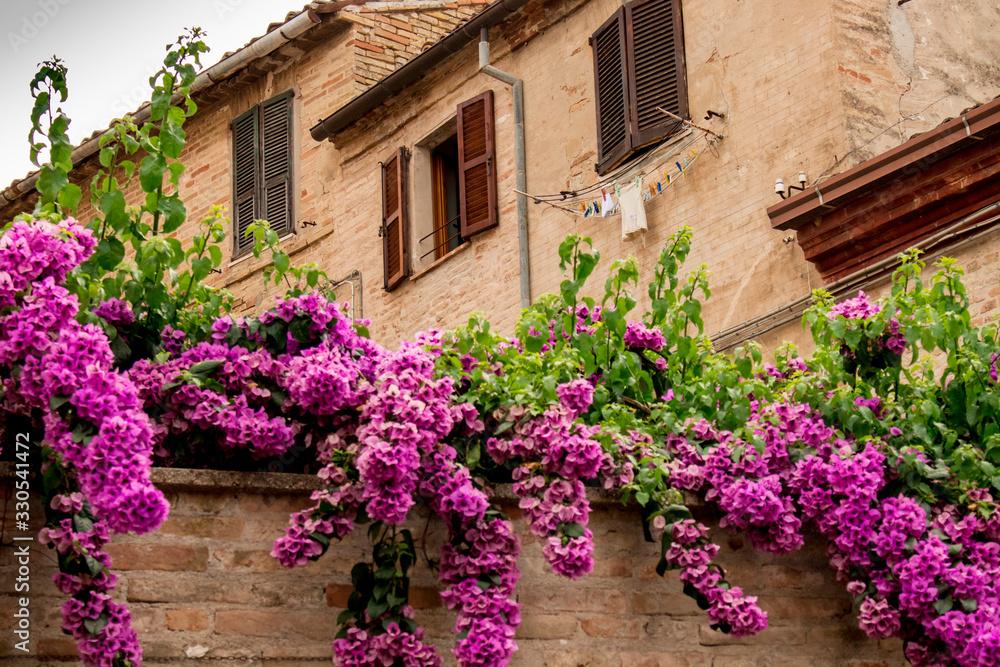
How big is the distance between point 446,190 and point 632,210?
328 cm

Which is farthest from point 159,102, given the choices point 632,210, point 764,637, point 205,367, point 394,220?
point 394,220

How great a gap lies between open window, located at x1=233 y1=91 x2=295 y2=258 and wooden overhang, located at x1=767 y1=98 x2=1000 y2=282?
741cm

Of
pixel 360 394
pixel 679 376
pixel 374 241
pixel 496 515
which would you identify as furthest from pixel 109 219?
pixel 374 241

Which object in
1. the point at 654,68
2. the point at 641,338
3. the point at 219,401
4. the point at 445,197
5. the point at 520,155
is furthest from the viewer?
the point at 445,197

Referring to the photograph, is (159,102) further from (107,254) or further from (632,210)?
(632,210)

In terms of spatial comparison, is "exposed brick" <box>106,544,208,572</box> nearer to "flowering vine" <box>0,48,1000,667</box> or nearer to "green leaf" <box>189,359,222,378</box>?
"flowering vine" <box>0,48,1000,667</box>

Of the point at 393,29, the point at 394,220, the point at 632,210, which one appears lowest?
the point at 632,210

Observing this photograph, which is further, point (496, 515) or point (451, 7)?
point (451, 7)

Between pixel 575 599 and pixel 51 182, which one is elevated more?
pixel 51 182

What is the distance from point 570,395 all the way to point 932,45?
746 centimetres

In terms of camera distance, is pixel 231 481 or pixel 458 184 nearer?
pixel 231 481

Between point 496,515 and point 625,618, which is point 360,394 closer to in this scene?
point 496,515

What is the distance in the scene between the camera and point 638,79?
12.1m

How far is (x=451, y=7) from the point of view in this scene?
16391 mm
